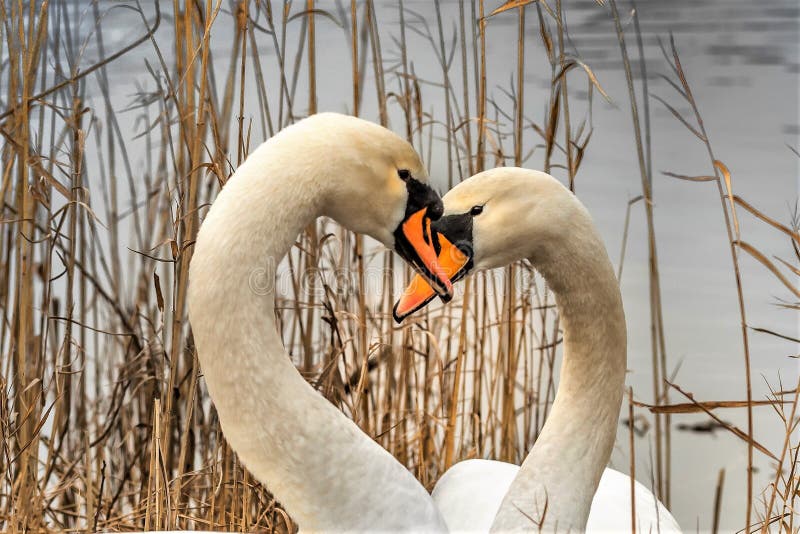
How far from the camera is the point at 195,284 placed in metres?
1.56

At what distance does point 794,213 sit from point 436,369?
1.17 meters

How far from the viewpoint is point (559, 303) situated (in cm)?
190

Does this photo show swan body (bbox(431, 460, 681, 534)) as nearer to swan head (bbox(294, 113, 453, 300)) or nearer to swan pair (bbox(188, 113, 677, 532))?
swan pair (bbox(188, 113, 677, 532))

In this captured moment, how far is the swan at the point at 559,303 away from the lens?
5.85ft

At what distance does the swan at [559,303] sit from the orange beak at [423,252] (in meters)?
0.03

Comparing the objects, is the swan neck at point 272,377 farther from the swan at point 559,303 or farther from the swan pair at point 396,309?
the swan at point 559,303

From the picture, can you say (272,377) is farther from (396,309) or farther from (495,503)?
(495,503)

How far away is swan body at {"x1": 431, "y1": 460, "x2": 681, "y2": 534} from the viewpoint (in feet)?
7.08

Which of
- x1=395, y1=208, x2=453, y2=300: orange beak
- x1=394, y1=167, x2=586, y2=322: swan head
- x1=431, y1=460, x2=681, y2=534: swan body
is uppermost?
x1=394, y1=167, x2=586, y2=322: swan head

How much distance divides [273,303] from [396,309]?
0.21 m

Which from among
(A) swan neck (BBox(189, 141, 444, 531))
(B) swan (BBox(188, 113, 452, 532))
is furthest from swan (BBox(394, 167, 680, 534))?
(A) swan neck (BBox(189, 141, 444, 531))

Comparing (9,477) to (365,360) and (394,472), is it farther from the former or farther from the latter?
(394,472)

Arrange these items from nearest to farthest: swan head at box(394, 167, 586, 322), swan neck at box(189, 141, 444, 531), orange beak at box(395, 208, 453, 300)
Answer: swan neck at box(189, 141, 444, 531) < orange beak at box(395, 208, 453, 300) < swan head at box(394, 167, 586, 322)

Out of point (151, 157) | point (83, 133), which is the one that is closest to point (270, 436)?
point (83, 133)
